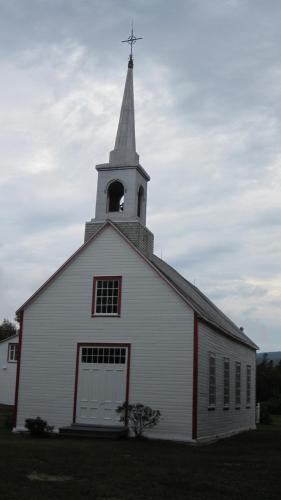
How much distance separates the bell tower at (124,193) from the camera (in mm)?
25078

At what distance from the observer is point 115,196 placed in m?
26.5

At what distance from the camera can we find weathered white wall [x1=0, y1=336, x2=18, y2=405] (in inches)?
1783

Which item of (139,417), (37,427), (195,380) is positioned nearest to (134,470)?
(139,417)

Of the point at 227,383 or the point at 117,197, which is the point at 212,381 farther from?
the point at 117,197

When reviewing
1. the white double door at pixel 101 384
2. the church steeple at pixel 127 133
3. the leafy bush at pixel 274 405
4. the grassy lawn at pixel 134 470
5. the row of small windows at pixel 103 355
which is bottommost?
the grassy lawn at pixel 134 470

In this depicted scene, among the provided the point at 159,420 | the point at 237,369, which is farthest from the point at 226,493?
the point at 237,369

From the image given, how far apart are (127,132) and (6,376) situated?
2574cm

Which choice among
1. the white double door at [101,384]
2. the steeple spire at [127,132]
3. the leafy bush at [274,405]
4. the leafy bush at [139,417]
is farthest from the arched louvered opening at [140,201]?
the leafy bush at [274,405]

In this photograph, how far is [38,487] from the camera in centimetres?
1109

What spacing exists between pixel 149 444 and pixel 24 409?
238 inches

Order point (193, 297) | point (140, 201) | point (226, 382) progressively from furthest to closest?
point (226, 382) < point (193, 297) < point (140, 201)

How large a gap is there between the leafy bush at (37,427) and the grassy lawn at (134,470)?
57.7 inches

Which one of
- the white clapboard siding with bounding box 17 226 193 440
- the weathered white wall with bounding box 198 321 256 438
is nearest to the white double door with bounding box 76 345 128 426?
the white clapboard siding with bounding box 17 226 193 440

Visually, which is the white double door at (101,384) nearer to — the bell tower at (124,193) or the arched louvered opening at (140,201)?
the bell tower at (124,193)
